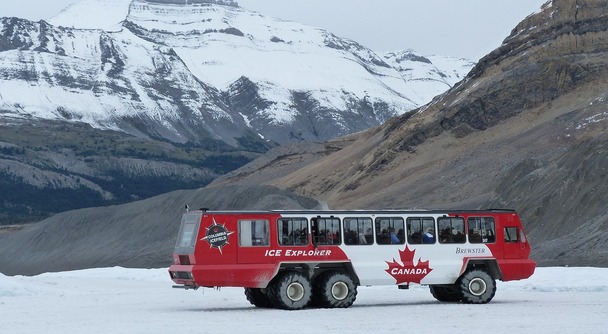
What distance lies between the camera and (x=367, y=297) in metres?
37.9

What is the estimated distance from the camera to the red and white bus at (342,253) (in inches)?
1245

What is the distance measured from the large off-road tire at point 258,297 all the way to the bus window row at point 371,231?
196 cm

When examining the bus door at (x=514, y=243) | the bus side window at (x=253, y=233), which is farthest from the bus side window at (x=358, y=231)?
the bus door at (x=514, y=243)

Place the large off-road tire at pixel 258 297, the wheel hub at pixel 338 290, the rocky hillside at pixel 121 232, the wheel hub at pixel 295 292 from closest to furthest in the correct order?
the wheel hub at pixel 295 292 → the wheel hub at pixel 338 290 → the large off-road tire at pixel 258 297 → the rocky hillside at pixel 121 232

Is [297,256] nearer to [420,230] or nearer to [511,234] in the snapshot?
[420,230]

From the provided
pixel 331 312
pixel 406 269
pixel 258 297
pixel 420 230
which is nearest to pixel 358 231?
pixel 406 269

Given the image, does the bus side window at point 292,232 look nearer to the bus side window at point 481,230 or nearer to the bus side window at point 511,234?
the bus side window at point 481,230

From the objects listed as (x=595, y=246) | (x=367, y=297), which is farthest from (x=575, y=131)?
(x=367, y=297)

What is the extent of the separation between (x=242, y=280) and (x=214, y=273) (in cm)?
82

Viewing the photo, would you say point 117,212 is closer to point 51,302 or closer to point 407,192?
point 407,192

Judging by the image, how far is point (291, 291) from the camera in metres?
31.8

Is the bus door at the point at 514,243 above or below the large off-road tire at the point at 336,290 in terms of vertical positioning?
above

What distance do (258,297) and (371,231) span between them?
376cm

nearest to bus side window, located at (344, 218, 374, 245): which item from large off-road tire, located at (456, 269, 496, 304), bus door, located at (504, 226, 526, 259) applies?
large off-road tire, located at (456, 269, 496, 304)
